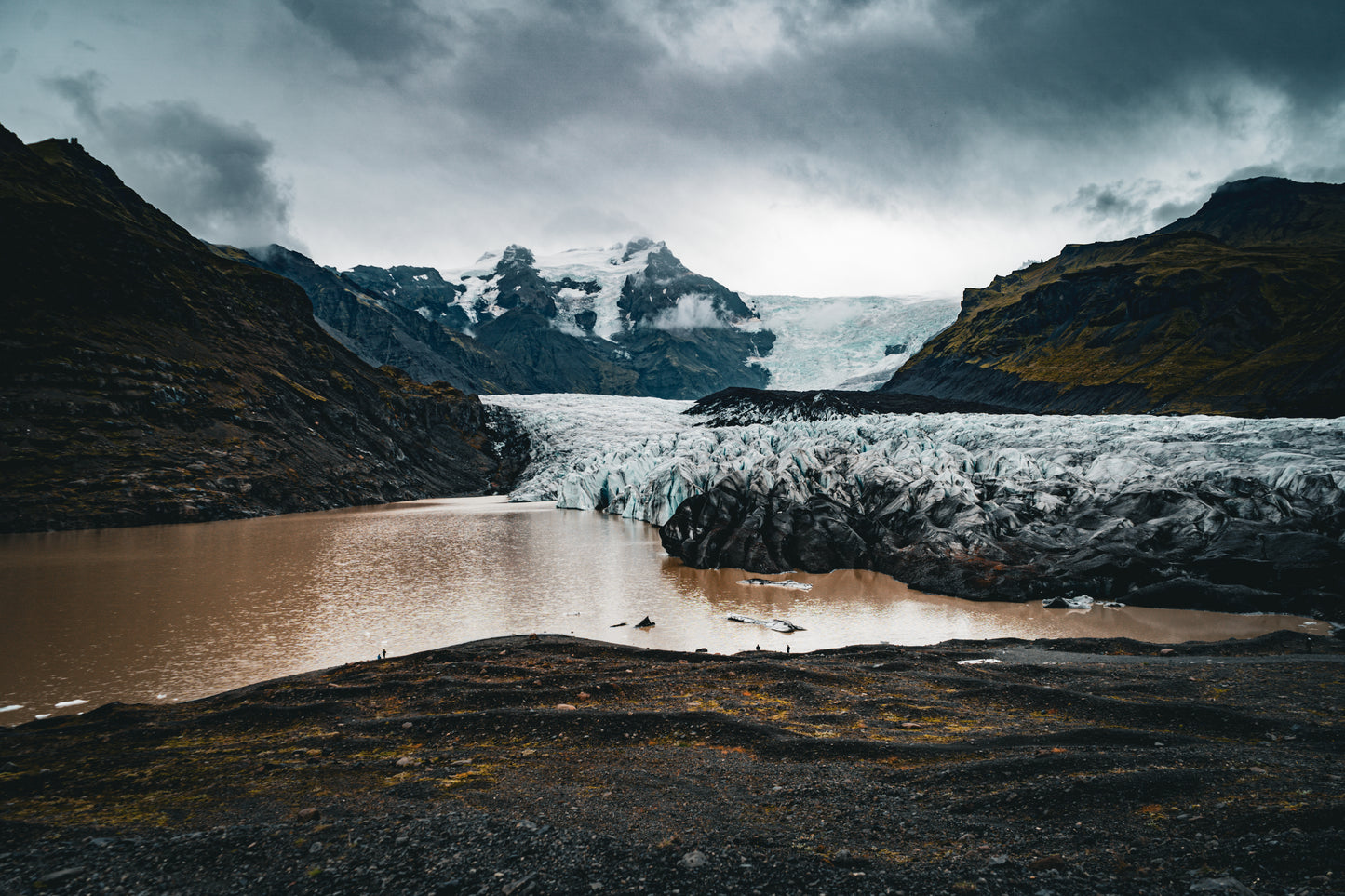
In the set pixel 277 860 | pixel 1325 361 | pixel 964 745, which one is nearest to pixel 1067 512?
pixel 964 745

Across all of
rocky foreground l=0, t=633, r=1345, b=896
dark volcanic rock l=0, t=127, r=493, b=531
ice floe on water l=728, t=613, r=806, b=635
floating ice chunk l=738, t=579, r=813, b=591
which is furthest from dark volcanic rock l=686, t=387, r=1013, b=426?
rocky foreground l=0, t=633, r=1345, b=896

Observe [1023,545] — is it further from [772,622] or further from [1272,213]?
[1272,213]

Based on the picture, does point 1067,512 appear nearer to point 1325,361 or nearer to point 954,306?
point 1325,361

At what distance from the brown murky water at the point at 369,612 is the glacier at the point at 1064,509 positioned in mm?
1551

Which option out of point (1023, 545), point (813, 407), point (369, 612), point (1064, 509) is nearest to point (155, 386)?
point (369, 612)

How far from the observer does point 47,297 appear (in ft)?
186

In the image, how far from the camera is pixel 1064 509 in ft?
92.4

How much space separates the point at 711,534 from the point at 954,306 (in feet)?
573

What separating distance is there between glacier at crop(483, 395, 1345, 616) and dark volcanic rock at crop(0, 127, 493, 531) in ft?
132

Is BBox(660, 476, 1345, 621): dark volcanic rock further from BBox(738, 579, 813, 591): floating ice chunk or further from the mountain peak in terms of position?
the mountain peak

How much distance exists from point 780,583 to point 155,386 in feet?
198

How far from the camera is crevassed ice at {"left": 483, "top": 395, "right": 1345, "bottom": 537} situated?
86.3 ft

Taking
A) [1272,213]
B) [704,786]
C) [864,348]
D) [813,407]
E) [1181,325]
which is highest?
[1272,213]

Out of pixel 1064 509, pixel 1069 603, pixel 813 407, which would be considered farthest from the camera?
pixel 813 407
